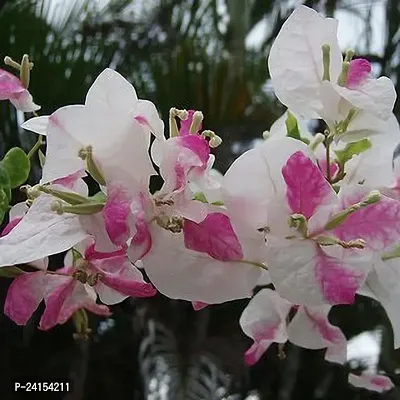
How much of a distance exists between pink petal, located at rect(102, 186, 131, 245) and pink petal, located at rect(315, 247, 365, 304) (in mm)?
53

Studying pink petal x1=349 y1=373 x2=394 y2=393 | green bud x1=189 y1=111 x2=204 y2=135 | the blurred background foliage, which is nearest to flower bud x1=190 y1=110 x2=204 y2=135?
green bud x1=189 y1=111 x2=204 y2=135

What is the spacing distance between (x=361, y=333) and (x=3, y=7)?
0.68m

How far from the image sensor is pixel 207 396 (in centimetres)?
95

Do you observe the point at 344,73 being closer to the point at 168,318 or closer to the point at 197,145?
the point at 197,145

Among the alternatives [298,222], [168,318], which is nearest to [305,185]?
[298,222]

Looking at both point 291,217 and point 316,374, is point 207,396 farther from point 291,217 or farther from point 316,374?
point 291,217

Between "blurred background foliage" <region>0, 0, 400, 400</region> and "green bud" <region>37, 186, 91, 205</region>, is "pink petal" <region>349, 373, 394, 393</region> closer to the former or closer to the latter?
"green bud" <region>37, 186, 91, 205</region>

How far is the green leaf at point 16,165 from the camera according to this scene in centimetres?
24

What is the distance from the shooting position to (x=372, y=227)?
212mm

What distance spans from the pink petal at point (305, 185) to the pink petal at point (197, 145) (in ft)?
0.07

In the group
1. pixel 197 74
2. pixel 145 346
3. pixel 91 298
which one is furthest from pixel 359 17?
pixel 91 298

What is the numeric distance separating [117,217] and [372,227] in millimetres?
73

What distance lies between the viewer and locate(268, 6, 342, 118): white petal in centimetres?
24

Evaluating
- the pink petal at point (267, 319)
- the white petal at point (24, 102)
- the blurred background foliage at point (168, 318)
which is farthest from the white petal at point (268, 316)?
the blurred background foliage at point (168, 318)
